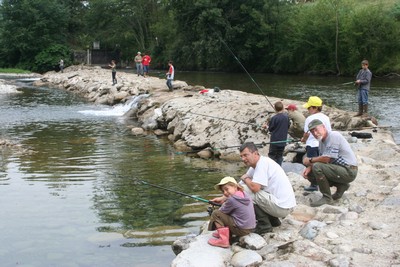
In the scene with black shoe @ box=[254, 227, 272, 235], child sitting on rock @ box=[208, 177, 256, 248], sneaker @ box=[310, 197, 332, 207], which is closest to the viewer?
child sitting on rock @ box=[208, 177, 256, 248]

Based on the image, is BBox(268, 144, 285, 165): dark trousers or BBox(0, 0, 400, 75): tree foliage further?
BBox(0, 0, 400, 75): tree foliage

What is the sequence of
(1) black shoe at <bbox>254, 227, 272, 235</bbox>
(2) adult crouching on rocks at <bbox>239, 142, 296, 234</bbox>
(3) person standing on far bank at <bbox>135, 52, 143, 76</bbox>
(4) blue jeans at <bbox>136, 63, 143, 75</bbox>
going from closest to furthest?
(2) adult crouching on rocks at <bbox>239, 142, 296, 234</bbox> → (1) black shoe at <bbox>254, 227, 272, 235</bbox> → (3) person standing on far bank at <bbox>135, 52, 143, 76</bbox> → (4) blue jeans at <bbox>136, 63, 143, 75</bbox>

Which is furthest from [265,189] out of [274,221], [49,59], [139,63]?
[49,59]

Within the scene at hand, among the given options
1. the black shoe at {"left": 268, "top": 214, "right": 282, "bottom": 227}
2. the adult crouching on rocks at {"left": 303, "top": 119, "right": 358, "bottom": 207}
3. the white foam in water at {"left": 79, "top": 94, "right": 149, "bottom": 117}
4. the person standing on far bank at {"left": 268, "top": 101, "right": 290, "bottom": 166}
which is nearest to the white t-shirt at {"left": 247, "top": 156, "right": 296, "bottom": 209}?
the black shoe at {"left": 268, "top": 214, "right": 282, "bottom": 227}

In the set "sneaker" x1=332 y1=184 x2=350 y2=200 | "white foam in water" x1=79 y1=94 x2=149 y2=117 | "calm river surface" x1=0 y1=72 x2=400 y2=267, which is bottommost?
"calm river surface" x1=0 y1=72 x2=400 y2=267

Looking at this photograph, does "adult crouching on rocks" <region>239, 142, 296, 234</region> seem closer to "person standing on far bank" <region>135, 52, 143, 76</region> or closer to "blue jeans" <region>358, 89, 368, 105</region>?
"blue jeans" <region>358, 89, 368, 105</region>

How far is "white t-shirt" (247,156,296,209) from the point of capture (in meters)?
6.42

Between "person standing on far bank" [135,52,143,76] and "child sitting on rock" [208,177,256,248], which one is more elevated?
"person standing on far bank" [135,52,143,76]

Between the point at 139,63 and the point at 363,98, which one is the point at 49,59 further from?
the point at 363,98

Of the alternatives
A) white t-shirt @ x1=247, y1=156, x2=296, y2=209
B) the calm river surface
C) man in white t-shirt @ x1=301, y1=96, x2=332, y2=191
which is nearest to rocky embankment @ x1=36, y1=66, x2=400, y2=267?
white t-shirt @ x1=247, y1=156, x2=296, y2=209

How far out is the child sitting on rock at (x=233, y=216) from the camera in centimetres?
618

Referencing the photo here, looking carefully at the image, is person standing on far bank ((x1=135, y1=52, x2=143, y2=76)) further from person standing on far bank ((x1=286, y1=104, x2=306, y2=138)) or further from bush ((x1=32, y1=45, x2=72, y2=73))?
bush ((x1=32, y1=45, x2=72, y2=73))

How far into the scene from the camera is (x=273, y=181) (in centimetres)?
647

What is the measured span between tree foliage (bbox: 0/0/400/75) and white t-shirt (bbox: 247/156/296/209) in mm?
27648
